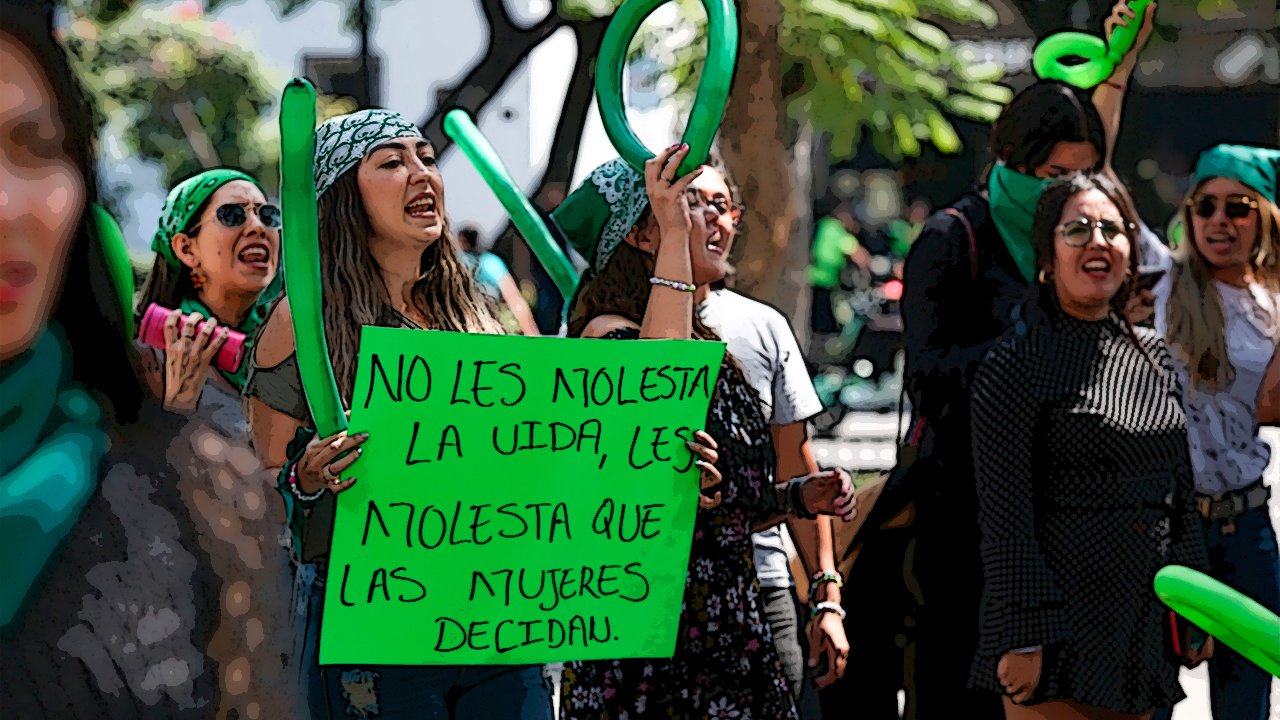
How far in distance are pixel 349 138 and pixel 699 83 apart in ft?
1.97

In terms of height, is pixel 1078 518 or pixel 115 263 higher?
pixel 115 263

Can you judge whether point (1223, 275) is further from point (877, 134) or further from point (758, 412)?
point (877, 134)

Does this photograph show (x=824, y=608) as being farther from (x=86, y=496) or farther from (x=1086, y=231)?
(x=86, y=496)

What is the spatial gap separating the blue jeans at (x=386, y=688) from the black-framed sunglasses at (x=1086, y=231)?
1.60 metres

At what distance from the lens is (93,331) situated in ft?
5.21

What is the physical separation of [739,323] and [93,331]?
1.97m

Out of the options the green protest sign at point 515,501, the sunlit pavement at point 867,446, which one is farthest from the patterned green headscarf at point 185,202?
the sunlit pavement at point 867,446

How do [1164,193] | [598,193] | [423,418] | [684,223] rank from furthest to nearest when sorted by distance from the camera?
[1164,193] < [598,193] < [684,223] < [423,418]

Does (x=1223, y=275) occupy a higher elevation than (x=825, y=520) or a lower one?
higher

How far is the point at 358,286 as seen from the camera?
285cm

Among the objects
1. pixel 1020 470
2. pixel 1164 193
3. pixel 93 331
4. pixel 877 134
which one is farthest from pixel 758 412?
pixel 1164 193

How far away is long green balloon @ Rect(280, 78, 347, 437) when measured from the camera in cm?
250

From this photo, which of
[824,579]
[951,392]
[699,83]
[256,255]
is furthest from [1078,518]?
[256,255]

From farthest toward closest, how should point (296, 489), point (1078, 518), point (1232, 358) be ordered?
point (1232, 358) → point (1078, 518) → point (296, 489)
